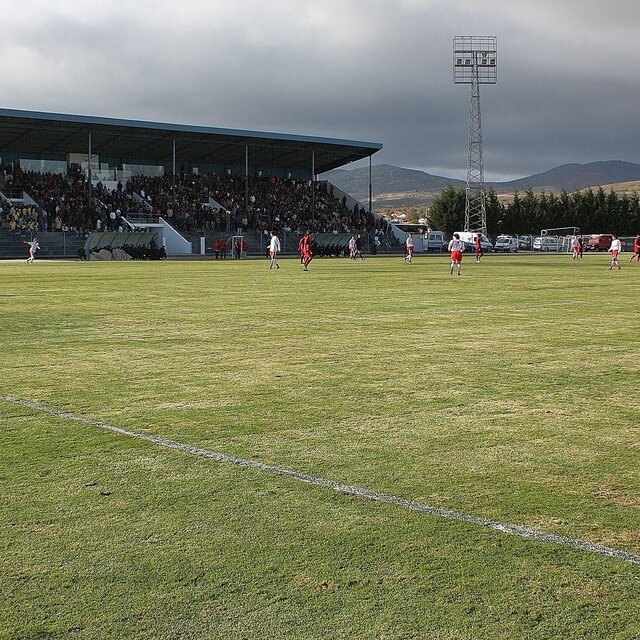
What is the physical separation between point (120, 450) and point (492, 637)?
11.9 feet

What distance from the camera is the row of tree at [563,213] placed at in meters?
107

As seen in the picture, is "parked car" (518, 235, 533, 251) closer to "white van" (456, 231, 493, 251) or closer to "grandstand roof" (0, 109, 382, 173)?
"white van" (456, 231, 493, 251)

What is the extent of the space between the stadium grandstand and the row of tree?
89.0ft

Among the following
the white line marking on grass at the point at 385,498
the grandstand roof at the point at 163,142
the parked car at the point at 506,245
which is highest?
the grandstand roof at the point at 163,142

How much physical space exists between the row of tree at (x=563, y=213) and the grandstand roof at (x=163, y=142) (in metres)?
26.8

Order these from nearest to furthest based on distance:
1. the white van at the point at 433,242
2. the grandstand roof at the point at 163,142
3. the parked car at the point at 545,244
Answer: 1. the grandstand roof at the point at 163,142
2. the white van at the point at 433,242
3. the parked car at the point at 545,244

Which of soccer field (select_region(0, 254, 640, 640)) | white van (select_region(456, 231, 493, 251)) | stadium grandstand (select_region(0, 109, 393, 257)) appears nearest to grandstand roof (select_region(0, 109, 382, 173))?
stadium grandstand (select_region(0, 109, 393, 257))

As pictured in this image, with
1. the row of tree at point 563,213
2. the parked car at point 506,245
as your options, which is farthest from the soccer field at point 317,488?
the row of tree at point 563,213

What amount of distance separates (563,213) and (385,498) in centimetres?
10832

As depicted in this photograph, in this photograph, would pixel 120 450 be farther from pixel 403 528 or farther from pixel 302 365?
pixel 302 365

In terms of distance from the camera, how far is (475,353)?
11867mm

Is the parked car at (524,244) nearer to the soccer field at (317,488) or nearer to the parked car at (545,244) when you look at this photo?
the parked car at (545,244)


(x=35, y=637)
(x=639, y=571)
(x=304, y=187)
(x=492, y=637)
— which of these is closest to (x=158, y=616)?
(x=35, y=637)

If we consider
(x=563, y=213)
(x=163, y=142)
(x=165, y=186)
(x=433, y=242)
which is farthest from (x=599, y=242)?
(x=163, y=142)
